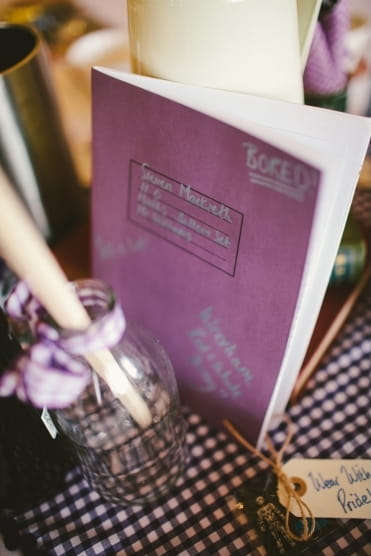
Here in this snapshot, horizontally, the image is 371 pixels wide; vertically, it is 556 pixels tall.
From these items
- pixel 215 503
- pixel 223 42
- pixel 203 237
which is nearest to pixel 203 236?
pixel 203 237

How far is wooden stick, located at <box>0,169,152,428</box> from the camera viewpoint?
0.26m

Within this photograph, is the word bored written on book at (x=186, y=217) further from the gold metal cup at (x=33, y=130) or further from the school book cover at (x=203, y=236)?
the gold metal cup at (x=33, y=130)

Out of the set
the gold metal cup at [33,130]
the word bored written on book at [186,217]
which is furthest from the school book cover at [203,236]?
the gold metal cup at [33,130]

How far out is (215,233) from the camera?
0.36m

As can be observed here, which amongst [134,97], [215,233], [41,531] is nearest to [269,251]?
[215,233]

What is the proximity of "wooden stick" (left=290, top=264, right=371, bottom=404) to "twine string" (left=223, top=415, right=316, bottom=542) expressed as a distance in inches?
1.3

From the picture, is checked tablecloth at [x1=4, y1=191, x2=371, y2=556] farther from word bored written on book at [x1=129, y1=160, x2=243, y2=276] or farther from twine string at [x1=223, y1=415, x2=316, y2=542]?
word bored written on book at [x1=129, y1=160, x2=243, y2=276]

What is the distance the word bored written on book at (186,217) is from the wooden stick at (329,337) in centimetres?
16

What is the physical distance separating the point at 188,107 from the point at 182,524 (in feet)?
1.11

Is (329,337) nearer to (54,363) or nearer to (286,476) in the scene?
(286,476)

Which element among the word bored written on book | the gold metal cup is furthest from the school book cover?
the gold metal cup

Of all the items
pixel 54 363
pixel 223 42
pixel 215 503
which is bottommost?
pixel 215 503

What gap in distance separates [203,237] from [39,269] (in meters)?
0.14

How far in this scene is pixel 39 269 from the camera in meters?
0.28
